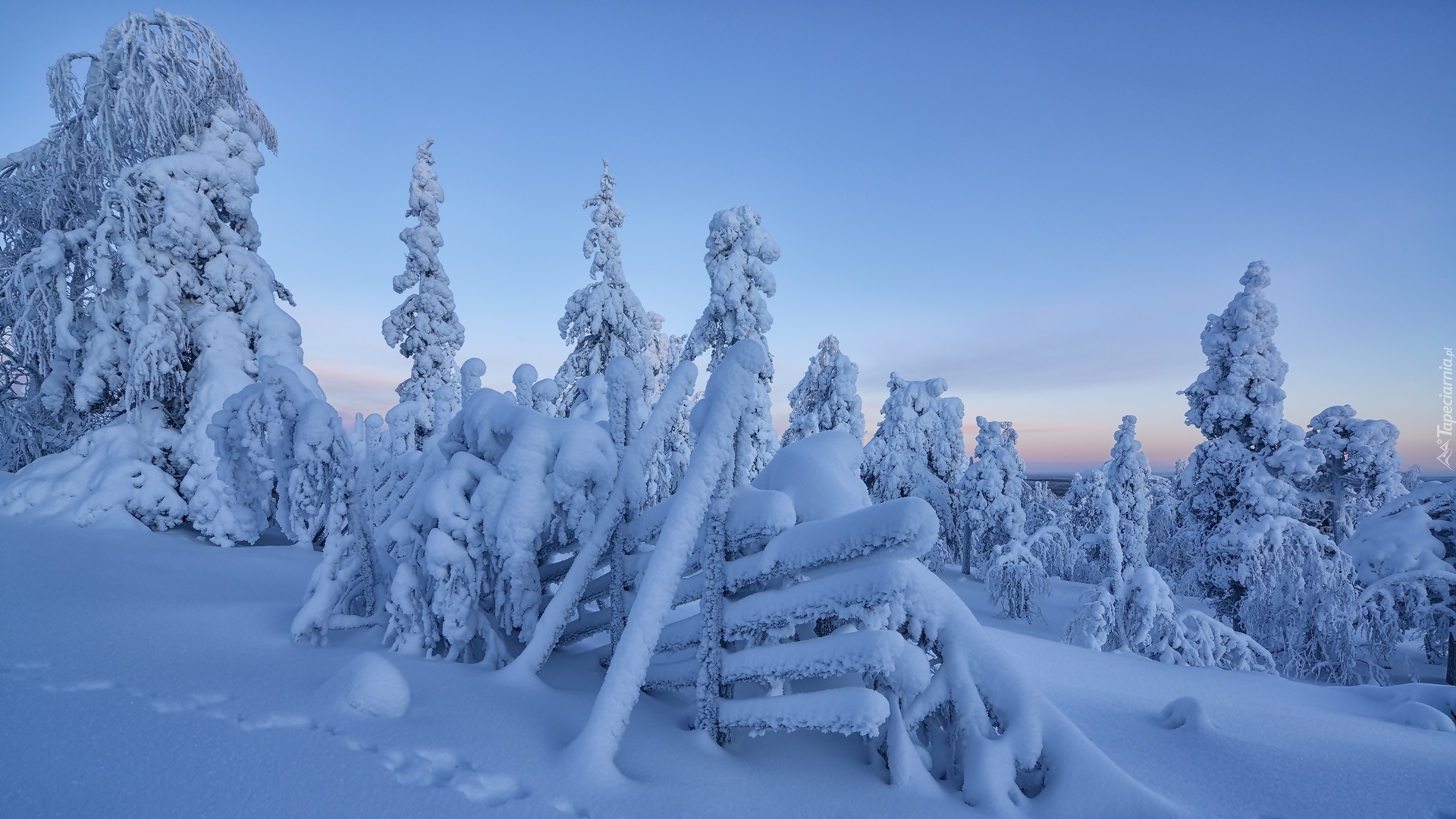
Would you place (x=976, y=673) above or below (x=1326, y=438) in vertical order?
below

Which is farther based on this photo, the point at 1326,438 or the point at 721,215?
the point at 1326,438

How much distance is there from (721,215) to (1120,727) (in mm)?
15332

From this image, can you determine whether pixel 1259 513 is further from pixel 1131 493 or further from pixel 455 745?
pixel 455 745

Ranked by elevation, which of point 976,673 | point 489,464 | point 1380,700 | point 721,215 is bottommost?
point 1380,700

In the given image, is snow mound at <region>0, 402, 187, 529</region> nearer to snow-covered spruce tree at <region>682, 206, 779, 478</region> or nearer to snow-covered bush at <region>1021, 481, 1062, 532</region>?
snow-covered spruce tree at <region>682, 206, 779, 478</region>

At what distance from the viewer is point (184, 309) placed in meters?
10.8

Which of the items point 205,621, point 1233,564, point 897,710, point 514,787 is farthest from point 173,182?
point 1233,564

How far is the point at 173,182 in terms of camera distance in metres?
10.4

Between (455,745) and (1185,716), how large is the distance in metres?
4.08

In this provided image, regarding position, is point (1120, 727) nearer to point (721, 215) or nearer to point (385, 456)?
point (385, 456)

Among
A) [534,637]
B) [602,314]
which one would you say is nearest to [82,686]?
[534,637]

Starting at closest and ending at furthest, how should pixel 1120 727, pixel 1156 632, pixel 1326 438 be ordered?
1. pixel 1120 727
2. pixel 1156 632
3. pixel 1326 438

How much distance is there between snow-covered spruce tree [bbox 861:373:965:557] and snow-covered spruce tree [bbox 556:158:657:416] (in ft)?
39.9

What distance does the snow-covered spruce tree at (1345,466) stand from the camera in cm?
1725
